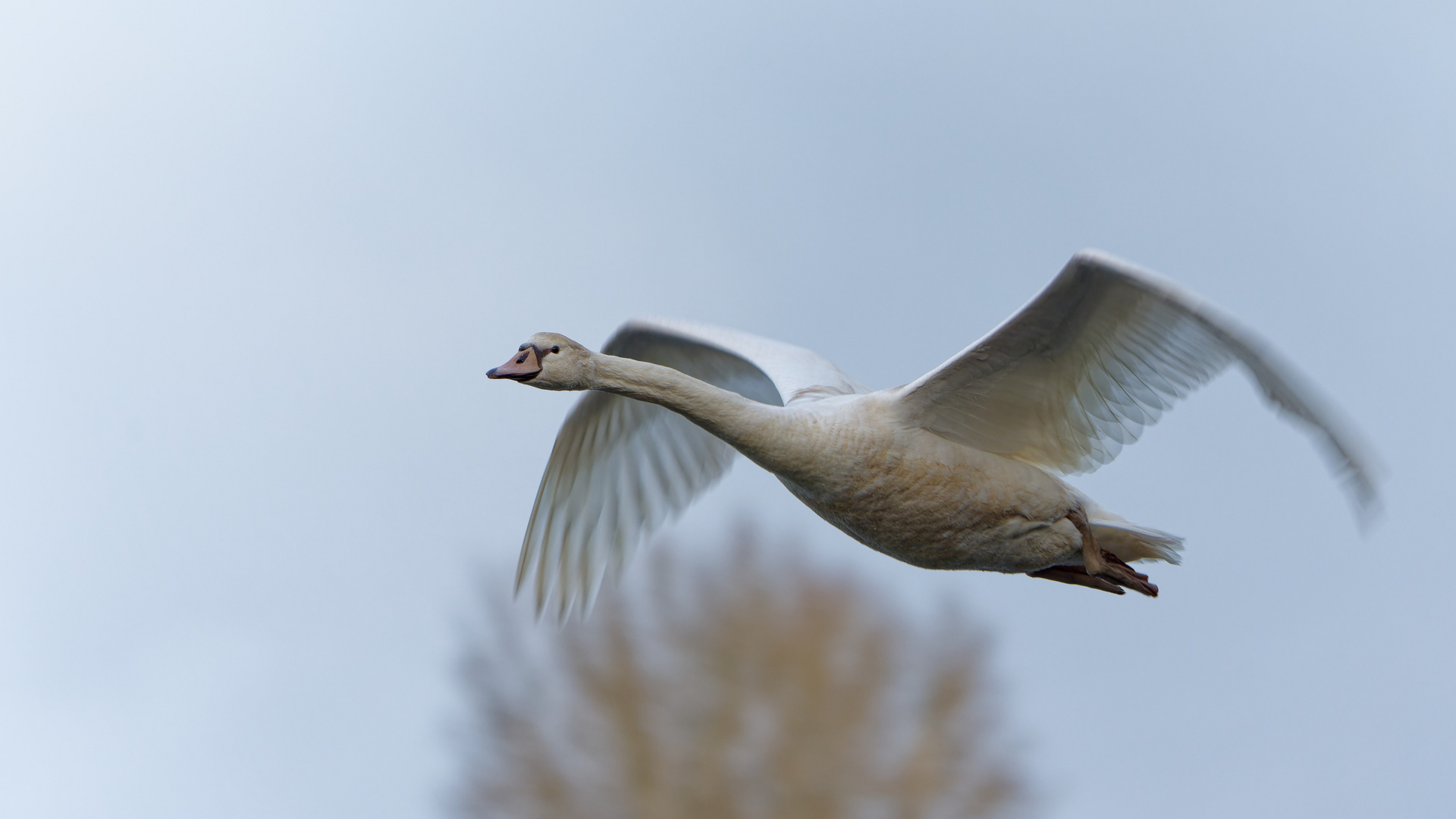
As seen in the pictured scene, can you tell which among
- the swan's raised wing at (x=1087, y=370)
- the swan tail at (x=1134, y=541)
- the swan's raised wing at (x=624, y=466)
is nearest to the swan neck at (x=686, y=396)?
the swan's raised wing at (x=1087, y=370)

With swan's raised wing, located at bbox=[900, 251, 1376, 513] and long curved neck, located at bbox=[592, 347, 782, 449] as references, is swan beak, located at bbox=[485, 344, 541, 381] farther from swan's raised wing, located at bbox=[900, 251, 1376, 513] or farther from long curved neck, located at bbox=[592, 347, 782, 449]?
swan's raised wing, located at bbox=[900, 251, 1376, 513]

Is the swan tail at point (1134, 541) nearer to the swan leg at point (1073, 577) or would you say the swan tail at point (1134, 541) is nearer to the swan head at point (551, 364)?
the swan leg at point (1073, 577)

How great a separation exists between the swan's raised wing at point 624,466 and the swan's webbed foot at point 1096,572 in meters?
1.27

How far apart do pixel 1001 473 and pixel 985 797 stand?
6.25m

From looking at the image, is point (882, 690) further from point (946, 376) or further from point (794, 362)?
point (946, 376)

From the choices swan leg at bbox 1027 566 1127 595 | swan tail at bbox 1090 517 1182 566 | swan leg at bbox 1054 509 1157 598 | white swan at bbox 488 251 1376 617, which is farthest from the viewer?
swan leg at bbox 1027 566 1127 595

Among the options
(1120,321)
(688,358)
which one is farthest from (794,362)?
(1120,321)

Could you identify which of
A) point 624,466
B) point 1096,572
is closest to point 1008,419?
point 1096,572

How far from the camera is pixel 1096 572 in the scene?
5.26 m

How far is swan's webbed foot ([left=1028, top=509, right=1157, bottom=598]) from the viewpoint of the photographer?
5.23 m

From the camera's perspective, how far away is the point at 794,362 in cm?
600

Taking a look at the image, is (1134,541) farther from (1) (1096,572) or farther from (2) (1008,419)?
(2) (1008,419)

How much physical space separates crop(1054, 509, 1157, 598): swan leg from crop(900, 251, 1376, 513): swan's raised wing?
1.01ft

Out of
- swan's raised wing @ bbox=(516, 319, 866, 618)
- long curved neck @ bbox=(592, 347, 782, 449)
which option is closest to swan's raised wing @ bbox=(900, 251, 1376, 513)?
long curved neck @ bbox=(592, 347, 782, 449)
